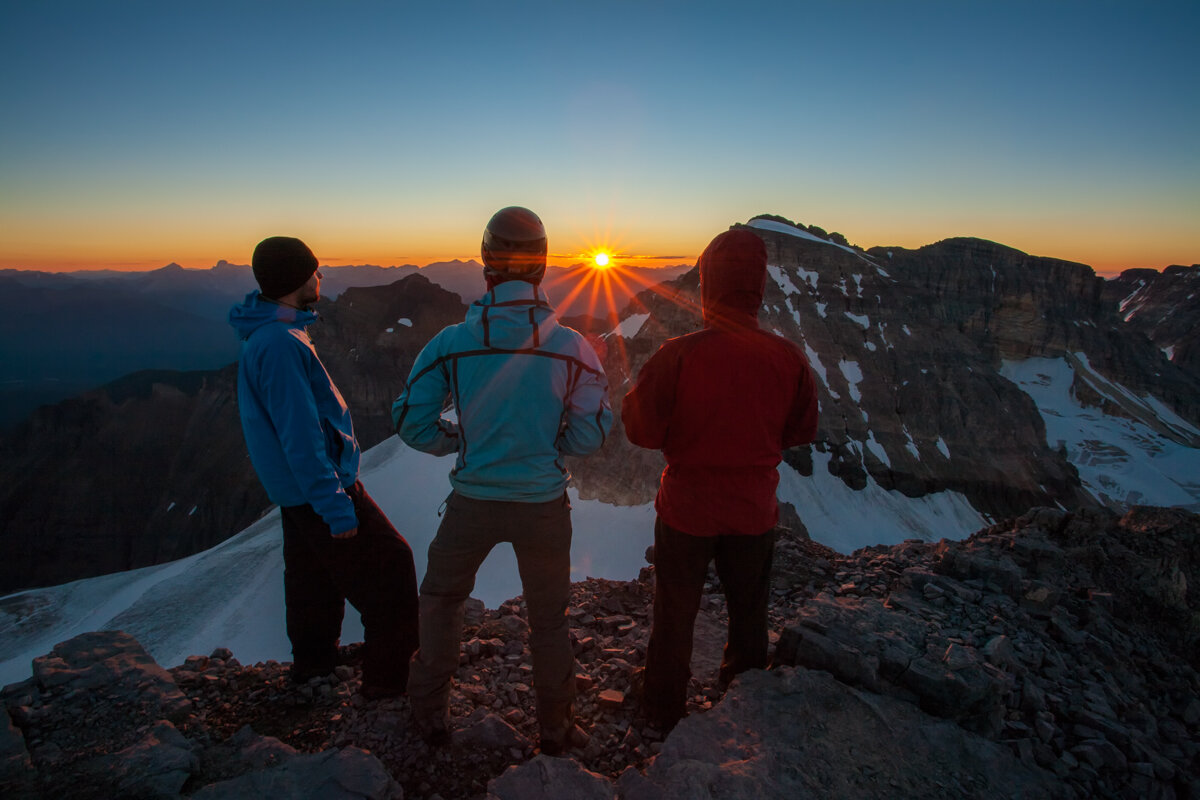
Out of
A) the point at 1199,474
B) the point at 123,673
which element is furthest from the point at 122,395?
the point at 1199,474

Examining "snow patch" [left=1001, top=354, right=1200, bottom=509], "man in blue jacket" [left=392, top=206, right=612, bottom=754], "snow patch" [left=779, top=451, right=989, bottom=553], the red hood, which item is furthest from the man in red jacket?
"snow patch" [left=1001, top=354, right=1200, bottom=509]

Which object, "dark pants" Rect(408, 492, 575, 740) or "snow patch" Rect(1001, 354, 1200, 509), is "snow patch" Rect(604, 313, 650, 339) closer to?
"dark pants" Rect(408, 492, 575, 740)

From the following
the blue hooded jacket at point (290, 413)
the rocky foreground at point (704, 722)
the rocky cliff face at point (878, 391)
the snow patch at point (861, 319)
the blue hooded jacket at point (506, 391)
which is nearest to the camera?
the rocky foreground at point (704, 722)

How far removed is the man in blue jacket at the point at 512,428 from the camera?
2826 mm

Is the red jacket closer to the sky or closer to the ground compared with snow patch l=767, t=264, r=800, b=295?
closer to the ground

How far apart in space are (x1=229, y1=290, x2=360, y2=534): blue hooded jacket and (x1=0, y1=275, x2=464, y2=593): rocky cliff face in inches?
2862

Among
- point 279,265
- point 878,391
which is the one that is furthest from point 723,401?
point 878,391

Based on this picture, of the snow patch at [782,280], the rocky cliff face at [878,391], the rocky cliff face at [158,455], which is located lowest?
the rocky cliff face at [158,455]

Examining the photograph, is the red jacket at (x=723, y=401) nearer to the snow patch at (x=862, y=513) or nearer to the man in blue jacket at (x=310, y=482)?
the man in blue jacket at (x=310, y=482)

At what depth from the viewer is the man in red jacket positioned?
3148 mm

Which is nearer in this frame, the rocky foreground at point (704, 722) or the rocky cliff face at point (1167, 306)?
the rocky foreground at point (704, 722)

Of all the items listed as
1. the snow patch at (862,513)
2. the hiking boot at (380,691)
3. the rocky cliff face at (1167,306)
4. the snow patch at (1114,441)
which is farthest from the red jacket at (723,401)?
the rocky cliff face at (1167,306)

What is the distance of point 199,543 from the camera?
220 ft

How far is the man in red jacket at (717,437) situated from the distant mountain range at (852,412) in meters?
28.2
